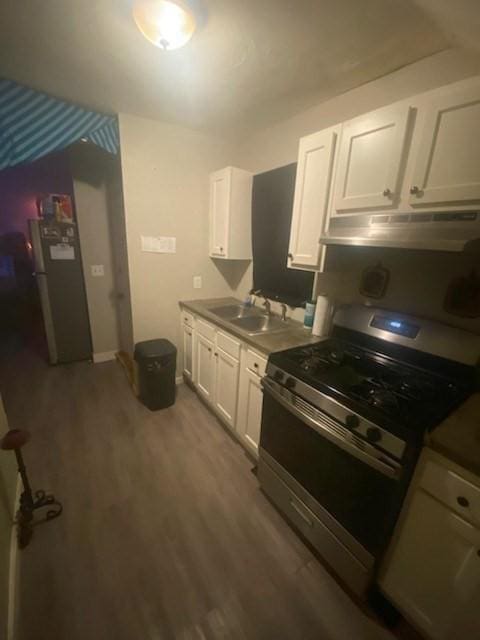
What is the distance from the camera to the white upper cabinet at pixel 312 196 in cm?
151

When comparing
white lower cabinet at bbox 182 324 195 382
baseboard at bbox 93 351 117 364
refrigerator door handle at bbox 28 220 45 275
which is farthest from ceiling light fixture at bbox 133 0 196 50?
baseboard at bbox 93 351 117 364

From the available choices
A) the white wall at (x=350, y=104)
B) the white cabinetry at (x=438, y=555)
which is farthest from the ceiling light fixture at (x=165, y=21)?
the white cabinetry at (x=438, y=555)

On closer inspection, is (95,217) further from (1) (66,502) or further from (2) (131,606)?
(2) (131,606)

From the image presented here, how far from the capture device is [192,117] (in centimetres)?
217

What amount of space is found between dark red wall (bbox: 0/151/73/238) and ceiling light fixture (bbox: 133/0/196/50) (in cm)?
436

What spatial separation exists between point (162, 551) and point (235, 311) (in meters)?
1.88

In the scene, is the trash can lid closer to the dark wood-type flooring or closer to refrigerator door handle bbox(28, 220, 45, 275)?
the dark wood-type flooring

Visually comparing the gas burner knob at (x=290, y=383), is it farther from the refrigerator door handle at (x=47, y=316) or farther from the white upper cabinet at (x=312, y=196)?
the refrigerator door handle at (x=47, y=316)

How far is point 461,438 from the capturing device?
2.97ft

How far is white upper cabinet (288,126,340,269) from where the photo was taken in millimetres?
1515

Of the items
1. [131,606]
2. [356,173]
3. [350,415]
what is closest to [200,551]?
[131,606]

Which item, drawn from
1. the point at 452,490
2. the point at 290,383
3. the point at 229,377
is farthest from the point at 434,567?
the point at 229,377

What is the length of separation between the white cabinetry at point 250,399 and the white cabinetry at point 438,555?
35.3 inches

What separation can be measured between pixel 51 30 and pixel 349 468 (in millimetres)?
2590
